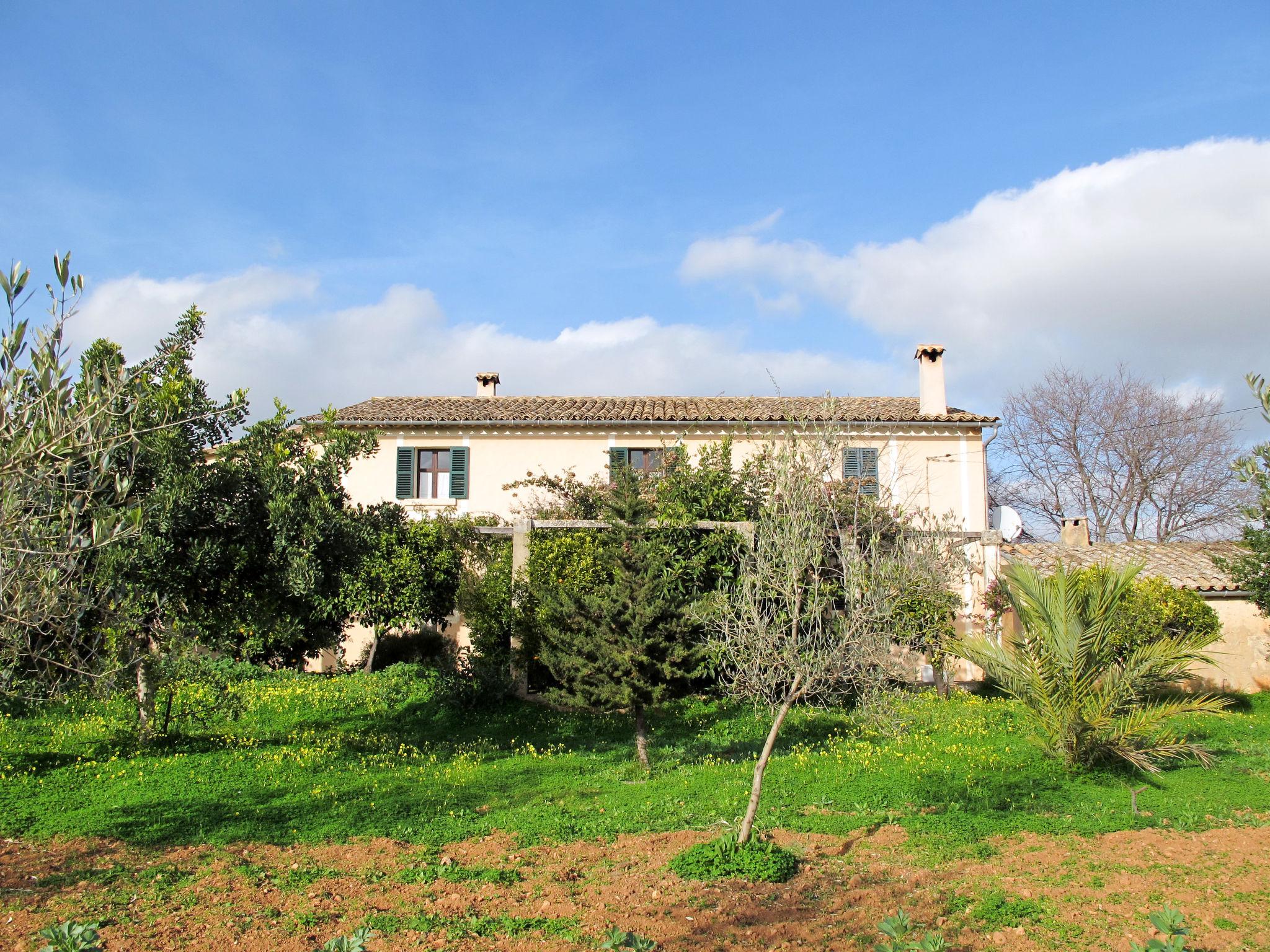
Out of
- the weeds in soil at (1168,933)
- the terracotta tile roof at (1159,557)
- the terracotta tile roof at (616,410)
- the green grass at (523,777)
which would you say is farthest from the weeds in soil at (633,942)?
the terracotta tile roof at (616,410)

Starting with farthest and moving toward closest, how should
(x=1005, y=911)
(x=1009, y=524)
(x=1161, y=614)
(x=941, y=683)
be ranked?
(x=1009, y=524) < (x=941, y=683) < (x=1161, y=614) < (x=1005, y=911)

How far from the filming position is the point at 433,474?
73.2 feet

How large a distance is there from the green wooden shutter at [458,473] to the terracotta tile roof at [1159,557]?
1226cm

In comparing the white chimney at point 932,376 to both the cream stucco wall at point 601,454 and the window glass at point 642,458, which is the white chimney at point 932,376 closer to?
the cream stucco wall at point 601,454

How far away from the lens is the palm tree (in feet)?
33.6

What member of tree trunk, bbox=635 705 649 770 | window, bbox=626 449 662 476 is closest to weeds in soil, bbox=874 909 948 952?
tree trunk, bbox=635 705 649 770

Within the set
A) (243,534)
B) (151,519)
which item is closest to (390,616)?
(243,534)

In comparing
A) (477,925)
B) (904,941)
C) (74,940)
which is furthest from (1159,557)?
(74,940)

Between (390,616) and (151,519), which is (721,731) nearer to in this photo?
(390,616)

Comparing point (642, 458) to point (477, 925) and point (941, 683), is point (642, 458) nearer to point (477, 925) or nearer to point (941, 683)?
point (941, 683)

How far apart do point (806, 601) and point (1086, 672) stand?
4.02 metres

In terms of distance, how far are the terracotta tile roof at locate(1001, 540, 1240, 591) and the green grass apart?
401cm

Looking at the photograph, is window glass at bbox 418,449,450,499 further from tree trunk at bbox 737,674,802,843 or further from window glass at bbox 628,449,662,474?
tree trunk at bbox 737,674,802,843

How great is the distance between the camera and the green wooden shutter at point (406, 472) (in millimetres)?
22109
